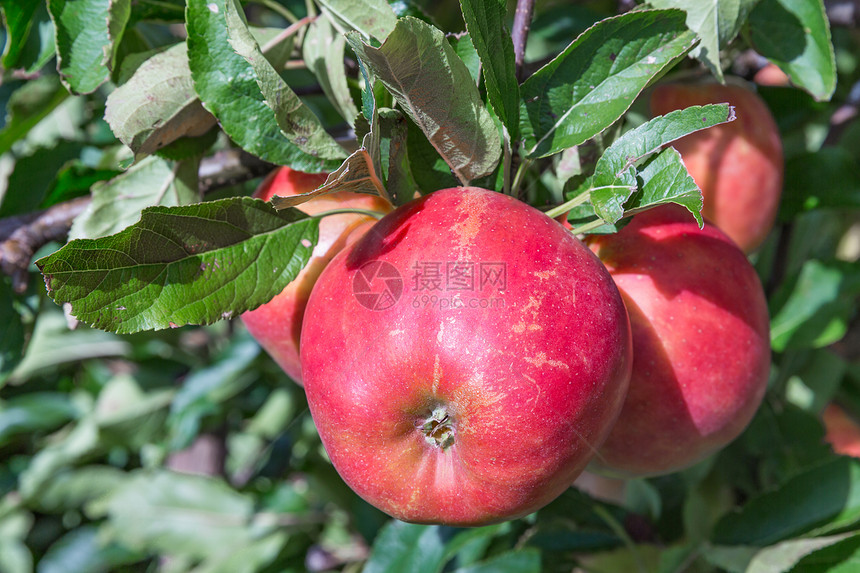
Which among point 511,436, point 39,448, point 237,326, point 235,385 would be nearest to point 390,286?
point 511,436

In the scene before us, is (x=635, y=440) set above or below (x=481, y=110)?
below

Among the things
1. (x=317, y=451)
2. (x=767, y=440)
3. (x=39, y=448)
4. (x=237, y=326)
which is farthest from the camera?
(x=39, y=448)

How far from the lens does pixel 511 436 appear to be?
474 mm

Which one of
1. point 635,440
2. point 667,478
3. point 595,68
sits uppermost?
point 595,68

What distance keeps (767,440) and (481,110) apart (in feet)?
2.91

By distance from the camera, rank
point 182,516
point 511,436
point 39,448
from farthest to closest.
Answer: point 39,448 → point 182,516 → point 511,436

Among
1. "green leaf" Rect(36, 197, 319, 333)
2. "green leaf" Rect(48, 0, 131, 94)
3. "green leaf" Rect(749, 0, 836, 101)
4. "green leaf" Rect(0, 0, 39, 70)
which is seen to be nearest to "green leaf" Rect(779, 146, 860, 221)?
"green leaf" Rect(749, 0, 836, 101)

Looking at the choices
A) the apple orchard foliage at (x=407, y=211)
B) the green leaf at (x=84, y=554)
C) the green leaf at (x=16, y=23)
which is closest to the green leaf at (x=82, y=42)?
the apple orchard foliage at (x=407, y=211)

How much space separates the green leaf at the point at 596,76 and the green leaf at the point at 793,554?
52cm

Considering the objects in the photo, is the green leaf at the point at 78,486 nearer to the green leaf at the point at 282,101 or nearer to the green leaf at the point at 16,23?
the green leaf at the point at 16,23

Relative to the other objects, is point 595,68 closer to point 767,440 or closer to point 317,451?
point 767,440

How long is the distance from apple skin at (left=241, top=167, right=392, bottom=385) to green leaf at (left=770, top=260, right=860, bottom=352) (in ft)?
2.22

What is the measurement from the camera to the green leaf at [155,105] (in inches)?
25.2

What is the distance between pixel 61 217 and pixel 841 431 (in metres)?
1.54
